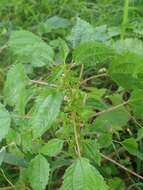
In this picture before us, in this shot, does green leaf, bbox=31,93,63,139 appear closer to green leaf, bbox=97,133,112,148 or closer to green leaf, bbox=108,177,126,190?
green leaf, bbox=97,133,112,148

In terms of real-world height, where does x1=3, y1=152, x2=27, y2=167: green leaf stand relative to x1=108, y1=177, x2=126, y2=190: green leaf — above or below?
above

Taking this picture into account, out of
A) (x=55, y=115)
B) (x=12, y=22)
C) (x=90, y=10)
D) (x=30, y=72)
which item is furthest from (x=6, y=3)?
(x=55, y=115)

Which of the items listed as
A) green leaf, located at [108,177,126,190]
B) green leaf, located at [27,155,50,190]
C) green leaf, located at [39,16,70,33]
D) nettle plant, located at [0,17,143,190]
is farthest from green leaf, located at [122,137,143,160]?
green leaf, located at [39,16,70,33]

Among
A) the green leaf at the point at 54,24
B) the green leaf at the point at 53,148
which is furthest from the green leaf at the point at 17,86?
the green leaf at the point at 54,24

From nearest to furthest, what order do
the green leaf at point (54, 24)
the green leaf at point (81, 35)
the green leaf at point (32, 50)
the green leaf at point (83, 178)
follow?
the green leaf at point (83, 178)
the green leaf at point (32, 50)
the green leaf at point (81, 35)
the green leaf at point (54, 24)

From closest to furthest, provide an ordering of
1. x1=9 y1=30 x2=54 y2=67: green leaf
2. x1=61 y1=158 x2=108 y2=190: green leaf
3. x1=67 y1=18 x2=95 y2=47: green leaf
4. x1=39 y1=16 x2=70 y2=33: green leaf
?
x1=61 y1=158 x2=108 y2=190: green leaf → x1=9 y1=30 x2=54 y2=67: green leaf → x1=67 y1=18 x2=95 y2=47: green leaf → x1=39 y1=16 x2=70 y2=33: green leaf

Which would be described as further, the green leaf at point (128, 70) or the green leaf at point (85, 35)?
the green leaf at point (85, 35)

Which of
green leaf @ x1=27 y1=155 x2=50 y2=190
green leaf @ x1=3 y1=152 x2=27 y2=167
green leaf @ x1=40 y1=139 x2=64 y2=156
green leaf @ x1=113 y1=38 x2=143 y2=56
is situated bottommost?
green leaf @ x1=3 y1=152 x2=27 y2=167

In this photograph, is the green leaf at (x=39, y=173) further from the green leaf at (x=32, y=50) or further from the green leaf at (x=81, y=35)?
the green leaf at (x=81, y=35)
